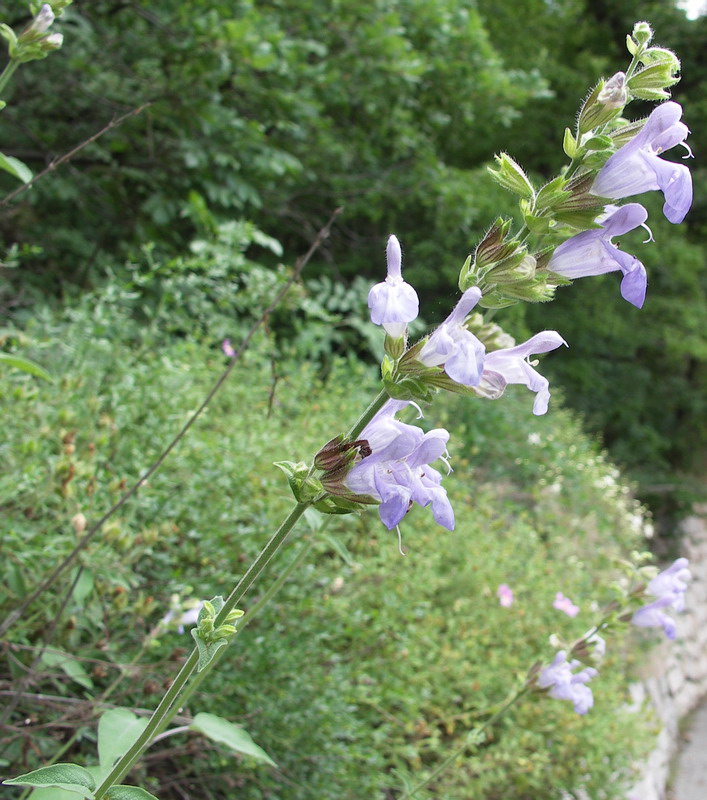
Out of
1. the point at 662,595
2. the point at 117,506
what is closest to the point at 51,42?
the point at 117,506

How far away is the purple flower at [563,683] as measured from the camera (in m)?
1.75

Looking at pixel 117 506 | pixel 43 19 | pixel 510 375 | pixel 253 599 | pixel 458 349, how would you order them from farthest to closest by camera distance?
1. pixel 253 599
2. pixel 43 19
3. pixel 117 506
4. pixel 510 375
5. pixel 458 349

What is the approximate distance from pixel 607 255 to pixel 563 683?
3.93 ft

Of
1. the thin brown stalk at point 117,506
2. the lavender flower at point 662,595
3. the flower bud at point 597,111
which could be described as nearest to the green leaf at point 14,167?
the thin brown stalk at point 117,506

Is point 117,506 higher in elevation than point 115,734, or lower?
higher

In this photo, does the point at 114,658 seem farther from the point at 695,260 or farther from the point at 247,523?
the point at 695,260

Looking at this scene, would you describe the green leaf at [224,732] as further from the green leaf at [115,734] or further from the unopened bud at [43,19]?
the unopened bud at [43,19]

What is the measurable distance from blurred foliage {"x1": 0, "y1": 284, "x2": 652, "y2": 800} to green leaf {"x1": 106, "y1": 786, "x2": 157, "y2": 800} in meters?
0.58

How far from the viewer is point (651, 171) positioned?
863 mm

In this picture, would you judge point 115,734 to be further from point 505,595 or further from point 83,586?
point 505,595

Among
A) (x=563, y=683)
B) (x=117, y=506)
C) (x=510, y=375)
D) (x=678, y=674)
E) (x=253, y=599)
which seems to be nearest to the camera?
(x=510, y=375)

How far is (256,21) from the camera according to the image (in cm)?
356

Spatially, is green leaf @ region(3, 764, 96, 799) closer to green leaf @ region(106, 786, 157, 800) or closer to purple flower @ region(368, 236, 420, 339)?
green leaf @ region(106, 786, 157, 800)

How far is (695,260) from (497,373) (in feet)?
24.1
